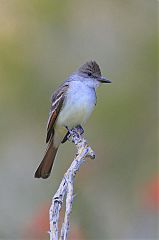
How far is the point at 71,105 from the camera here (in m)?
3.96

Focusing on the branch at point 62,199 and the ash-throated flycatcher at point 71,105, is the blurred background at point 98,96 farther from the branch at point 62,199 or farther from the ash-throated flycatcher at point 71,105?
the branch at point 62,199

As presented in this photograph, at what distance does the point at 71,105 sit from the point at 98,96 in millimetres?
1414

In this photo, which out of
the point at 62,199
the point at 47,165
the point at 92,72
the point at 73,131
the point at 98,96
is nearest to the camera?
the point at 62,199

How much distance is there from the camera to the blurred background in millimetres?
5242

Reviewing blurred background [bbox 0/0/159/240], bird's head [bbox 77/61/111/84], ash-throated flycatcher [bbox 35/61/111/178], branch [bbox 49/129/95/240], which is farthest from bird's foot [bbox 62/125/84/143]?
branch [bbox 49/129/95/240]

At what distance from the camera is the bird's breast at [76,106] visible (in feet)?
12.9

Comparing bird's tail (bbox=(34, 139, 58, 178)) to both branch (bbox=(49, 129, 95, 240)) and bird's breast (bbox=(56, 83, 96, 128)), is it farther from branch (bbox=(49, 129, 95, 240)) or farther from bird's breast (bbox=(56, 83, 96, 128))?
branch (bbox=(49, 129, 95, 240))

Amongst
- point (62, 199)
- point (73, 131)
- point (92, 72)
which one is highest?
point (92, 72)

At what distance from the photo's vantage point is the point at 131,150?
222 inches

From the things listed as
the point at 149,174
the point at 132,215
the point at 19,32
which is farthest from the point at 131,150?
the point at 19,32

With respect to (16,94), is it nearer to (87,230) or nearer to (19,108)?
(19,108)

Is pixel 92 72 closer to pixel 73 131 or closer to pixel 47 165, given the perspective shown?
pixel 73 131

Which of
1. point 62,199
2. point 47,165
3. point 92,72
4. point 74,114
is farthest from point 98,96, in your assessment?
point 62,199

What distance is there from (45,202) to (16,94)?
1.40 meters
